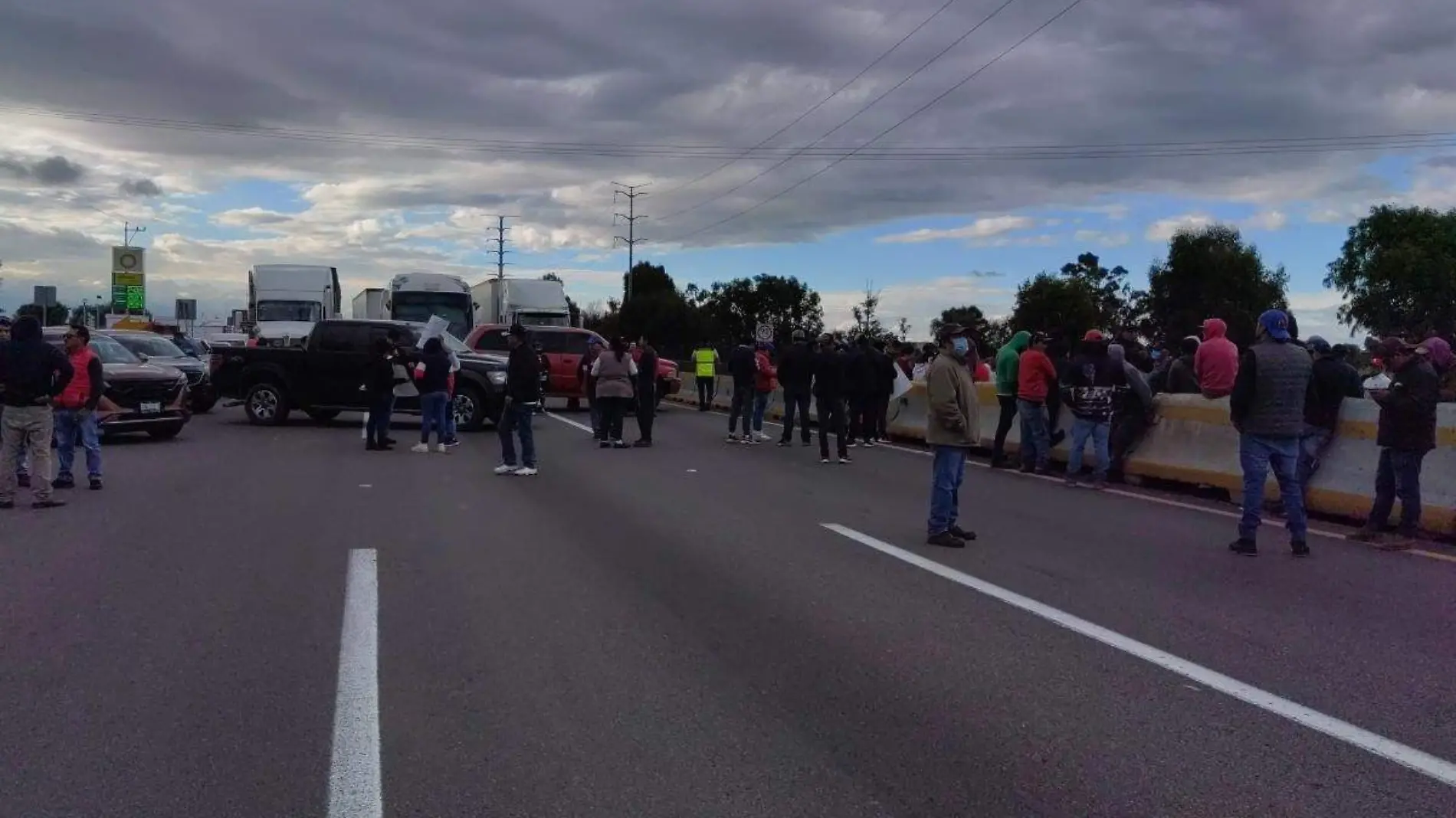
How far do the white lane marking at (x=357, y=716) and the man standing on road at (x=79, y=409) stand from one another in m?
6.42

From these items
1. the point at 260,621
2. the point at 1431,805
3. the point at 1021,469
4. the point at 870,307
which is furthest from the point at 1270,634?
the point at 870,307

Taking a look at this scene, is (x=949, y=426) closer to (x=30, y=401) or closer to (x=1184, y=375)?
(x=1184, y=375)

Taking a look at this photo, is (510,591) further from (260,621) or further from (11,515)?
(11,515)

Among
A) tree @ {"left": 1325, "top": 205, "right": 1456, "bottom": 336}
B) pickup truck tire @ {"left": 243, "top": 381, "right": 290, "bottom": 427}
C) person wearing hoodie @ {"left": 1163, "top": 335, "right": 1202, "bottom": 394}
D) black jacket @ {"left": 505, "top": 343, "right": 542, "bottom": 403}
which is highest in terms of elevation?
tree @ {"left": 1325, "top": 205, "right": 1456, "bottom": 336}

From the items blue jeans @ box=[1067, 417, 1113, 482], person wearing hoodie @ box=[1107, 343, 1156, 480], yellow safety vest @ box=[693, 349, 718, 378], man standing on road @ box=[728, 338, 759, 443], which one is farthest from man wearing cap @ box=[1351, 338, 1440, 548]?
yellow safety vest @ box=[693, 349, 718, 378]

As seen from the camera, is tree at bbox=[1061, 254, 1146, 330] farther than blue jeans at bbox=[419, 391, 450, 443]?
Yes

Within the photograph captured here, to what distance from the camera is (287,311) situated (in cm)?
3459

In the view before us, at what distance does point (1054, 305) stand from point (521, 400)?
6825 centimetres

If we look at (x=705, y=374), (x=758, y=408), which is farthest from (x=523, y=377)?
(x=705, y=374)

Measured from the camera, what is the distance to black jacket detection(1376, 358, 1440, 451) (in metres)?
10.5

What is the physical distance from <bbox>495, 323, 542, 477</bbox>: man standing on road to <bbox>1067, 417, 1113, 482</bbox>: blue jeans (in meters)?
6.37

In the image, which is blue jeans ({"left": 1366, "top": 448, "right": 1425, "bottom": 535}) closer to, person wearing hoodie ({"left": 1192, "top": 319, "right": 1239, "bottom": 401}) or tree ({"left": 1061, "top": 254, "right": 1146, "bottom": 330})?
person wearing hoodie ({"left": 1192, "top": 319, "right": 1239, "bottom": 401})

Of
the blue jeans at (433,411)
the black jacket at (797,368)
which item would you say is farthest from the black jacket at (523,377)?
the black jacket at (797,368)

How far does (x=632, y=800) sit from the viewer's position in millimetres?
4809
